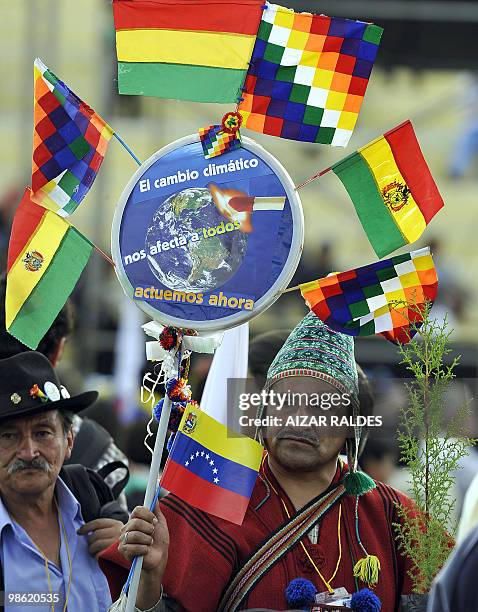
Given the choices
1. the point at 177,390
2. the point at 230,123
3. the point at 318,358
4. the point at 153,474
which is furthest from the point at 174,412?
the point at 230,123

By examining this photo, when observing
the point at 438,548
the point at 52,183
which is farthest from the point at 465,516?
the point at 52,183

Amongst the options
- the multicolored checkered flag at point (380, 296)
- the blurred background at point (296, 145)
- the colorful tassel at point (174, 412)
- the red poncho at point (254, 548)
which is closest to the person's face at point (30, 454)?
the red poncho at point (254, 548)

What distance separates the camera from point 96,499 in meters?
3.71

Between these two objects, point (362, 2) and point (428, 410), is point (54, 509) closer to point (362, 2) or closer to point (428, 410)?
point (428, 410)

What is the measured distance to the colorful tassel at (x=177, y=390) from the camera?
297cm

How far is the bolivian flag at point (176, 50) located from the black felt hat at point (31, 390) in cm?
90

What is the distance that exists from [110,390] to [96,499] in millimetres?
4951

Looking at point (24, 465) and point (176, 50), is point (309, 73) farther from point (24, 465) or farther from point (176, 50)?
point (24, 465)

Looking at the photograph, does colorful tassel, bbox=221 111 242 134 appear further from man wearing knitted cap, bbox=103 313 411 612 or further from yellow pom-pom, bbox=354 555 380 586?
yellow pom-pom, bbox=354 555 380 586

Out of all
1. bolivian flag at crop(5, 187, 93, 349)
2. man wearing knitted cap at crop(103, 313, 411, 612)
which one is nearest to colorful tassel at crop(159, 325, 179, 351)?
bolivian flag at crop(5, 187, 93, 349)

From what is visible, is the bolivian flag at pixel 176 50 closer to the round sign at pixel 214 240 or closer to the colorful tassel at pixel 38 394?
the round sign at pixel 214 240

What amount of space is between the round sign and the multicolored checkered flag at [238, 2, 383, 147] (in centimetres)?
13

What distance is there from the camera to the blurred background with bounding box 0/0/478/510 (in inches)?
341

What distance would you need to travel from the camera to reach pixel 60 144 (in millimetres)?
3123
